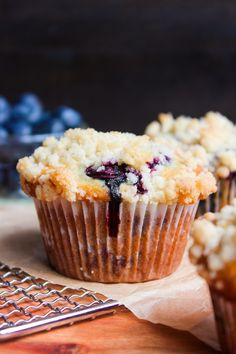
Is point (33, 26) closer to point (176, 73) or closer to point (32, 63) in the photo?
point (32, 63)

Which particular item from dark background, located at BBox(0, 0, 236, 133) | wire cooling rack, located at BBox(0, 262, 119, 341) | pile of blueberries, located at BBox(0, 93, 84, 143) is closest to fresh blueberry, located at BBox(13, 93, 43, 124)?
pile of blueberries, located at BBox(0, 93, 84, 143)

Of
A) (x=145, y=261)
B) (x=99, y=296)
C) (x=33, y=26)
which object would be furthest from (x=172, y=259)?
(x=33, y=26)

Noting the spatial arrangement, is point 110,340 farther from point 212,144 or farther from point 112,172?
point 212,144

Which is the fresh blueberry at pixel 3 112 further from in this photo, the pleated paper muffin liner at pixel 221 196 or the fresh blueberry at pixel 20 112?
the pleated paper muffin liner at pixel 221 196

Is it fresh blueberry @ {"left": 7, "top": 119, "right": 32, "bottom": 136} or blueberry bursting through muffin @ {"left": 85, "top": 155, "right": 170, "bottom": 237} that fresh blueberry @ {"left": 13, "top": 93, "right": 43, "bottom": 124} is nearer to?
fresh blueberry @ {"left": 7, "top": 119, "right": 32, "bottom": 136}

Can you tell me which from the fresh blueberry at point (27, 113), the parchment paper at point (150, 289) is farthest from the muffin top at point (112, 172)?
the fresh blueberry at point (27, 113)

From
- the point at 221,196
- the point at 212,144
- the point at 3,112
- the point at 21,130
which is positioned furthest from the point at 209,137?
the point at 3,112
